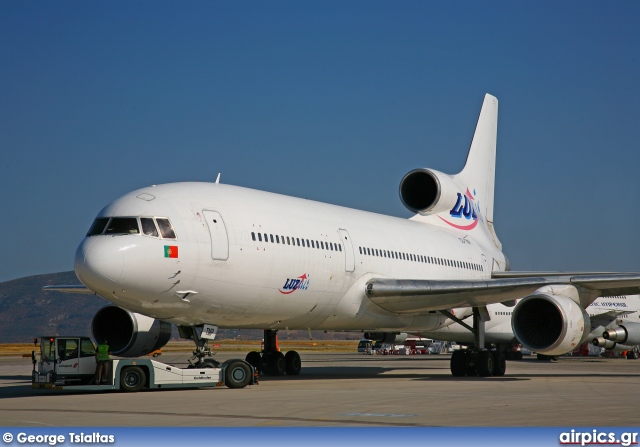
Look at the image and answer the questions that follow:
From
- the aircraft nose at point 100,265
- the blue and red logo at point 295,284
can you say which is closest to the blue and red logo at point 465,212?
the blue and red logo at point 295,284

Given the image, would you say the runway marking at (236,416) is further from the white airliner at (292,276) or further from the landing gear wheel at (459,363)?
the landing gear wheel at (459,363)

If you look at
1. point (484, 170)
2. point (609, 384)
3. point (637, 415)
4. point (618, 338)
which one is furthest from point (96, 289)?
point (618, 338)

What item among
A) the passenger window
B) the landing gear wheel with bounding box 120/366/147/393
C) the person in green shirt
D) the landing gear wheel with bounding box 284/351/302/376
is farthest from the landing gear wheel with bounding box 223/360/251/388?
the landing gear wheel with bounding box 284/351/302/376

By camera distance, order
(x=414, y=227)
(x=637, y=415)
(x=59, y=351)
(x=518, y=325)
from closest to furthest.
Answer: (x=637, y=415) < (x=59, y=351) < (x=518, y=325) < (x=414, y=227)

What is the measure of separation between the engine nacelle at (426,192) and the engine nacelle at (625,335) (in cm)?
1849

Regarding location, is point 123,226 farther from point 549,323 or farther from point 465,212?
point 465,212

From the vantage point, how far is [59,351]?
17.6 m

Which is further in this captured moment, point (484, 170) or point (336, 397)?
point (484, 170)

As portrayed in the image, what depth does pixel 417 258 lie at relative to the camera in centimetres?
2548

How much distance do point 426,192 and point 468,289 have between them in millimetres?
8127

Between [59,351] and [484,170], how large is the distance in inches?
796

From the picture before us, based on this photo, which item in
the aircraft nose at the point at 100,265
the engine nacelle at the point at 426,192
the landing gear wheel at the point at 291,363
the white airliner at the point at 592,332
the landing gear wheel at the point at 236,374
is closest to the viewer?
the aircraft nose at the point at 100,265

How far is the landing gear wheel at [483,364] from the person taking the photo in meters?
23.6

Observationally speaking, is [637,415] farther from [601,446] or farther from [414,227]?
[414,227]
